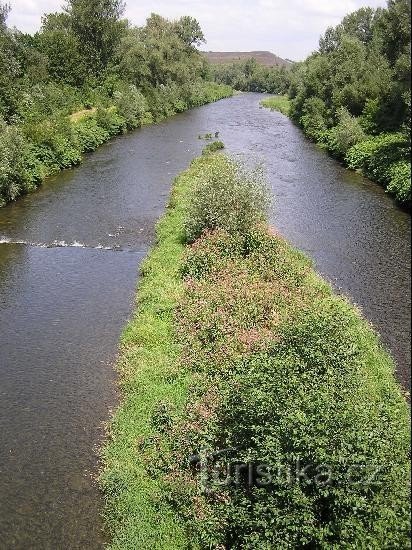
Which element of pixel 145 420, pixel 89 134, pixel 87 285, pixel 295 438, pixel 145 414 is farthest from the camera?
pixel 89 134

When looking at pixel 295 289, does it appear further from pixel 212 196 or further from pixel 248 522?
pixel 248 522

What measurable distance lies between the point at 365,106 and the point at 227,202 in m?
34.2

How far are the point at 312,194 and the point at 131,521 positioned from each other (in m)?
31.1

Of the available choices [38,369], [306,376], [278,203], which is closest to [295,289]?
[306,376]

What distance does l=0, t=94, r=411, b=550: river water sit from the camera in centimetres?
1423

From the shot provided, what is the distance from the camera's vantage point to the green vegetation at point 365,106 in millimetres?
41312

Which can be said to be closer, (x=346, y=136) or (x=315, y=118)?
(x=346, y=136)

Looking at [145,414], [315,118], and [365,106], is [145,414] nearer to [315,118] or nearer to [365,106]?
[365,106]

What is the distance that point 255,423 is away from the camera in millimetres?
11945

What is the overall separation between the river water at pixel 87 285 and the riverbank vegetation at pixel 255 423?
1.09 metres

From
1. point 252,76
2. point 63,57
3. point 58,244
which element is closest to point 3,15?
point 63,57

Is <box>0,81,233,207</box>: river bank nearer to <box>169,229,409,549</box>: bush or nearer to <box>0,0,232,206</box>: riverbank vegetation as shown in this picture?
<box>0,0,232,206</box>: riverbank vegetation

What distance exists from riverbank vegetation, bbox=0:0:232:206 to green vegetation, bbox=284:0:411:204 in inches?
910

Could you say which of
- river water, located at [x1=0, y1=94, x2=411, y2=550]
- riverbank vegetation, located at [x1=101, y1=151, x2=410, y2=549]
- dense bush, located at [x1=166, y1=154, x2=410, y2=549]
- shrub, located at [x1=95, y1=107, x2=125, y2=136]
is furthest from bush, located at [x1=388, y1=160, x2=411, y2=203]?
shrub, located at [x1=95, y1=107, x2=125, y2=136]
